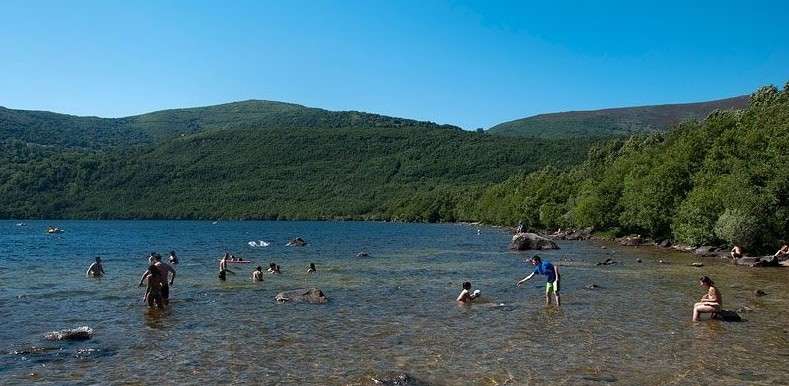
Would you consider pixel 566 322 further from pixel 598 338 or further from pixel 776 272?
pixel 776 272

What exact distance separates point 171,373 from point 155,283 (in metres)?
12.1

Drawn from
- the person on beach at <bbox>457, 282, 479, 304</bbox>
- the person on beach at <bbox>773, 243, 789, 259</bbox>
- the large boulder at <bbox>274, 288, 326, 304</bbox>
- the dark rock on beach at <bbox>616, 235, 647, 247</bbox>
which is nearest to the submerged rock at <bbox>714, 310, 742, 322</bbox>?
the person on beach at <bbox>457, 282, 479, 304</bbox>

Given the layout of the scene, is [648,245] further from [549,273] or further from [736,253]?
[549,273]

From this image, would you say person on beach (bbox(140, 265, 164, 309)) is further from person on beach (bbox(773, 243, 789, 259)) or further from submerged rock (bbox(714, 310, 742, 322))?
person on beach (bbox(773, 243, 789, 259))

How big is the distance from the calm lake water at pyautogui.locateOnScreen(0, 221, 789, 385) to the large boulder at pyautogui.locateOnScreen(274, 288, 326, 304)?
64 cm

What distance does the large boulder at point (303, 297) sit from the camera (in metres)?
28.1

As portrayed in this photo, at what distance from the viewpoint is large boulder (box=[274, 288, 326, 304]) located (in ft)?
92.3

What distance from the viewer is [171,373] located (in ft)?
51.5

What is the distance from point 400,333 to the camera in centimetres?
2088

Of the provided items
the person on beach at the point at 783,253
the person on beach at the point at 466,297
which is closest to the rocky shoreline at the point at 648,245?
the person on beach at the point at 783,253

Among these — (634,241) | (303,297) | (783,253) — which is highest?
(783,253)

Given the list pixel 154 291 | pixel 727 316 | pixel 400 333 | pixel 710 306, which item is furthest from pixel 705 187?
pixel 154 291

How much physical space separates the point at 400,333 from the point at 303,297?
8.91 meters

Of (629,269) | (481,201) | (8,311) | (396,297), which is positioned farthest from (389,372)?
(481,201)
